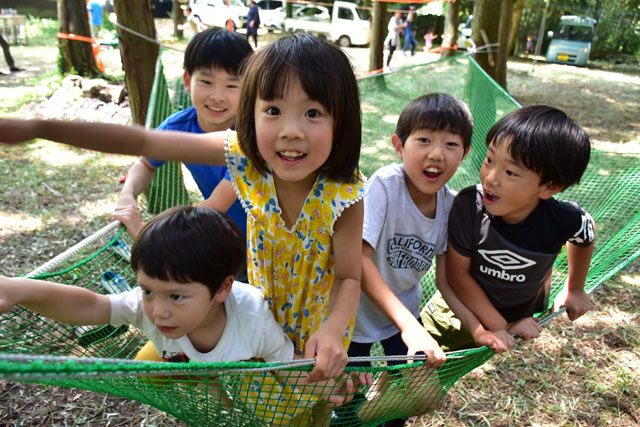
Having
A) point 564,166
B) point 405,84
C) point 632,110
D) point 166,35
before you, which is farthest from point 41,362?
point 166,35

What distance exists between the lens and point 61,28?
224 inches

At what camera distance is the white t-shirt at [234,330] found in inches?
41.9

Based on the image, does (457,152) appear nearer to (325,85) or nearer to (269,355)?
(325,85)

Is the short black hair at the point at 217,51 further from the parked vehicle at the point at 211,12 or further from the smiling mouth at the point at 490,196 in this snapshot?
the parked vehicle at the point at 211,12

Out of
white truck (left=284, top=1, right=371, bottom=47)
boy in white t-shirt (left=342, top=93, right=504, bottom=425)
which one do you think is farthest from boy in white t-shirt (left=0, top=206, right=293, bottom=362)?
white truck (left=284, top=1, right=371, bottom=47)

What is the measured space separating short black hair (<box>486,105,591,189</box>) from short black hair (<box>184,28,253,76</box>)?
31.6 inches

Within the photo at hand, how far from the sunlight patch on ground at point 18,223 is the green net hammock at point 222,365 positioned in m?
1.12

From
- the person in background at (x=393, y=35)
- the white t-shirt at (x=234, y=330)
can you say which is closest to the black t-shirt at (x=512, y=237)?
the white t-shirt at (x=234, y=330)

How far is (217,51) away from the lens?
5.00ft

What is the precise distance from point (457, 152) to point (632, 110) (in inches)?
258

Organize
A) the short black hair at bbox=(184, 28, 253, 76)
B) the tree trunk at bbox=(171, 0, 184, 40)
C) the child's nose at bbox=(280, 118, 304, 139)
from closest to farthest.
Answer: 1. the child's nose at bbox=(280, 118, 304, 139)
2. the short black hair at bbox=(184, 28, 253, 76)
3. the tree trunk at bbox=(171, 0, 184, 40)

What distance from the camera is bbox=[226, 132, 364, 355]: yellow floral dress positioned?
108cm

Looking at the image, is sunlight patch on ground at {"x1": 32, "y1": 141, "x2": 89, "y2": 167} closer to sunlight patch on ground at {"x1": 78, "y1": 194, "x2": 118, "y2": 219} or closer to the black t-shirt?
sunlight patch on ground at {"x1": 78, "y1": 194, "x2": 118, "y2": 219}

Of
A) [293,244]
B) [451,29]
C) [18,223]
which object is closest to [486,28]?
[451,29]
